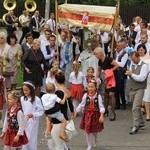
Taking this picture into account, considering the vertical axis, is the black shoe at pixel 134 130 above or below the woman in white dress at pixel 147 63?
below

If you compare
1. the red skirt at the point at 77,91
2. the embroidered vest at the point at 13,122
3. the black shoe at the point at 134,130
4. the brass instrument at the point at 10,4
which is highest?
the embroidered vest at the point at 13,122

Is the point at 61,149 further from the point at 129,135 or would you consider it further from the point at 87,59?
the point at 87,59

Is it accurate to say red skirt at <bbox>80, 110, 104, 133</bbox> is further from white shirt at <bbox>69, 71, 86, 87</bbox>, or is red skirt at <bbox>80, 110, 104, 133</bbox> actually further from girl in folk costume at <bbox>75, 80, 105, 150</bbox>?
white shirt at <bbox>69, 71, 86, 87</bbox>

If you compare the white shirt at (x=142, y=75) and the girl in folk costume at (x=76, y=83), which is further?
the girl in folk costume at (x=76, y=83)

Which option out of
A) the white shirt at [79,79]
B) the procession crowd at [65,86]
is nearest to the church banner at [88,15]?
the procession crowd at [65,86]

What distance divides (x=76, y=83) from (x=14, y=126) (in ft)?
12.9

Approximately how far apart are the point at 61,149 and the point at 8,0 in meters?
23.2

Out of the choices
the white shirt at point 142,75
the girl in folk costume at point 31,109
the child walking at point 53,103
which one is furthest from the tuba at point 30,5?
the child walking at point 53,103

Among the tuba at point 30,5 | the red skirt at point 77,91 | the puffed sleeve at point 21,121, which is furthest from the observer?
the tuba at point 30,5

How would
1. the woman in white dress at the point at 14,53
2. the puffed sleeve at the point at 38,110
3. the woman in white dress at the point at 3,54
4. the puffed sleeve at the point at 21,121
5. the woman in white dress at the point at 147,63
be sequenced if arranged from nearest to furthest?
the puffed sleeve at the point at 21,121 < the puffed sleeve at the point at 38,110 < the woman in white dress at the point at 147,63 < the woman in white dress at the point at 3,54 < the woman in white dress at the point at 14,53

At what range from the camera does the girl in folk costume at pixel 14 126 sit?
9164 mm

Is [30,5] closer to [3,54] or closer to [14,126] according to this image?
[3,54]

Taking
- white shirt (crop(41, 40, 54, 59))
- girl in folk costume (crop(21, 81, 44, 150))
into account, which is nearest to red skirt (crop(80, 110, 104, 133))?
girl in folk costume (crop(21, 81, 44, 150))

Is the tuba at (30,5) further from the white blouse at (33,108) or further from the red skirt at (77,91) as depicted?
the white blouse at (33,108)
